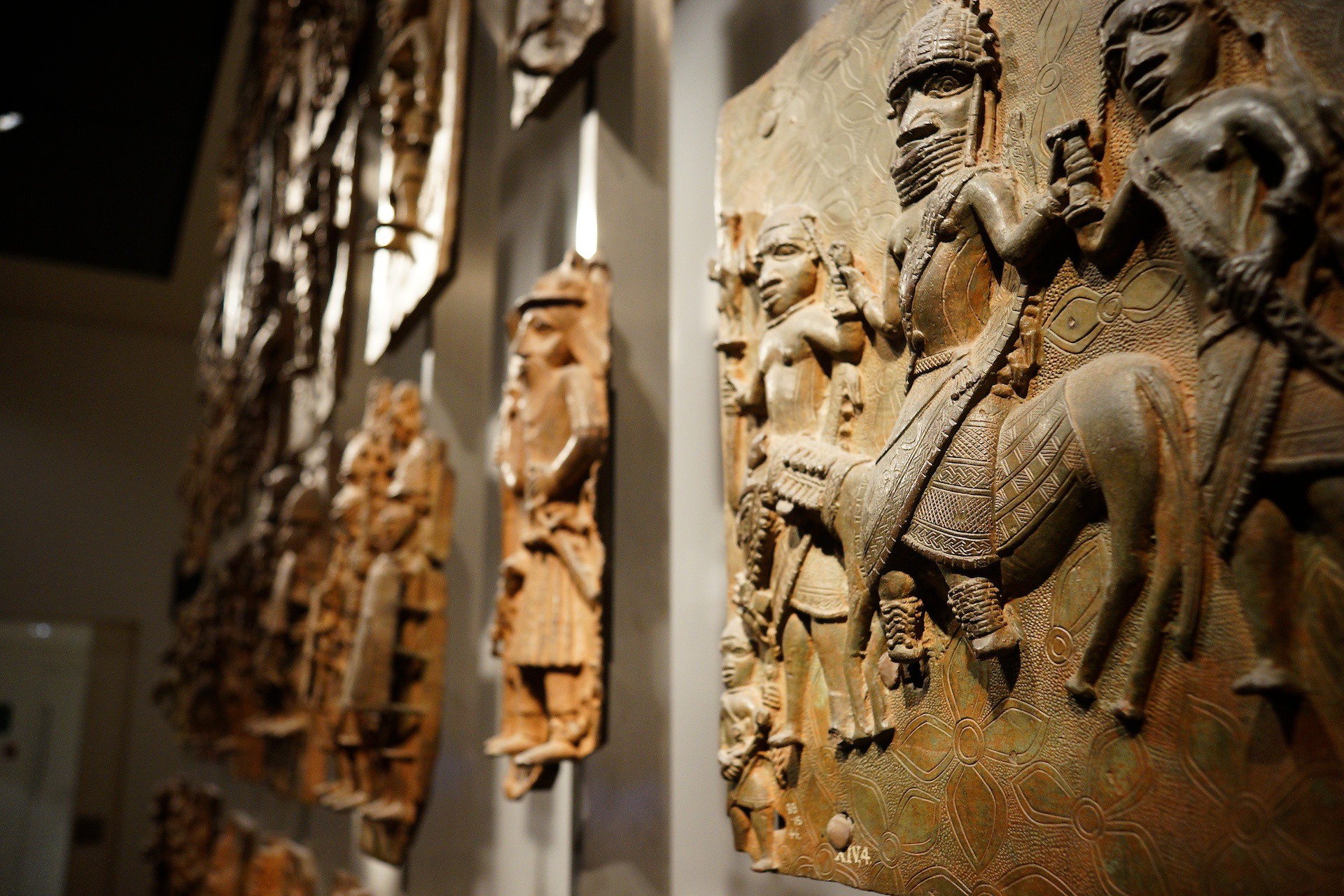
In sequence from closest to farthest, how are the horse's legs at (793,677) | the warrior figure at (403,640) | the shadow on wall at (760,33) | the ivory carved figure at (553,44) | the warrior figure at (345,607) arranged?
the horse's legs at (793,677) → the shadow on wall at (760,33) → the ivory carved figure at (553,44) → the warrior figure at (403,640) → the warrior figure at (345,607)

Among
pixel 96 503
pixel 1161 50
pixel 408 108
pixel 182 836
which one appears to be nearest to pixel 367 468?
pixel 408 108

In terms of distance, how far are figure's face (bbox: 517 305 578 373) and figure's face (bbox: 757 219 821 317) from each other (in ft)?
2.46

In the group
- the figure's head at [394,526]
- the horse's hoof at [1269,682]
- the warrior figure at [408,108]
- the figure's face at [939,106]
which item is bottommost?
the horse's hoof at [1269,682]

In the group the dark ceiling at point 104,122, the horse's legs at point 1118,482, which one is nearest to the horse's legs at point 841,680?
the horse's legs at point 1118,482

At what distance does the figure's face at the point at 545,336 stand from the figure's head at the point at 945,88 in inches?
42.2

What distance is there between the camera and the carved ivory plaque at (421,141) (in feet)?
11.2

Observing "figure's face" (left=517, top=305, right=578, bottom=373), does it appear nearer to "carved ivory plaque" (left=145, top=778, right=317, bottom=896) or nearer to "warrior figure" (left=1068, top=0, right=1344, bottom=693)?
"warrior figure" (left=1068, top=0, right=1344, bottom=693)

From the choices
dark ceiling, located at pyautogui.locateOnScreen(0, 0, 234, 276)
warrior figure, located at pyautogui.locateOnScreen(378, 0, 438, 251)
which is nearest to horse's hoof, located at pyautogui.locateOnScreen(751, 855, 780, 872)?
warrior figure, located at pyautogui.locateOnScreen(378, 0, 438, 251)

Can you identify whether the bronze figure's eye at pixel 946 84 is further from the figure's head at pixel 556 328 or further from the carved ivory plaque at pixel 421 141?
the carved ivory plaque at pixel 421 141

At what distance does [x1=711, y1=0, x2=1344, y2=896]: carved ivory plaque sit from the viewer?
95 centimetres

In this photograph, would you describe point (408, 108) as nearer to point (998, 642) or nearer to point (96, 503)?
point (998, 642)

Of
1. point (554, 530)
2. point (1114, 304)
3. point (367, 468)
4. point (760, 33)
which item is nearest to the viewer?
point (1114, 304)

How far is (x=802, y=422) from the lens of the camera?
159 cm

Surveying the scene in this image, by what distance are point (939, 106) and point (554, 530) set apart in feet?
4.08
